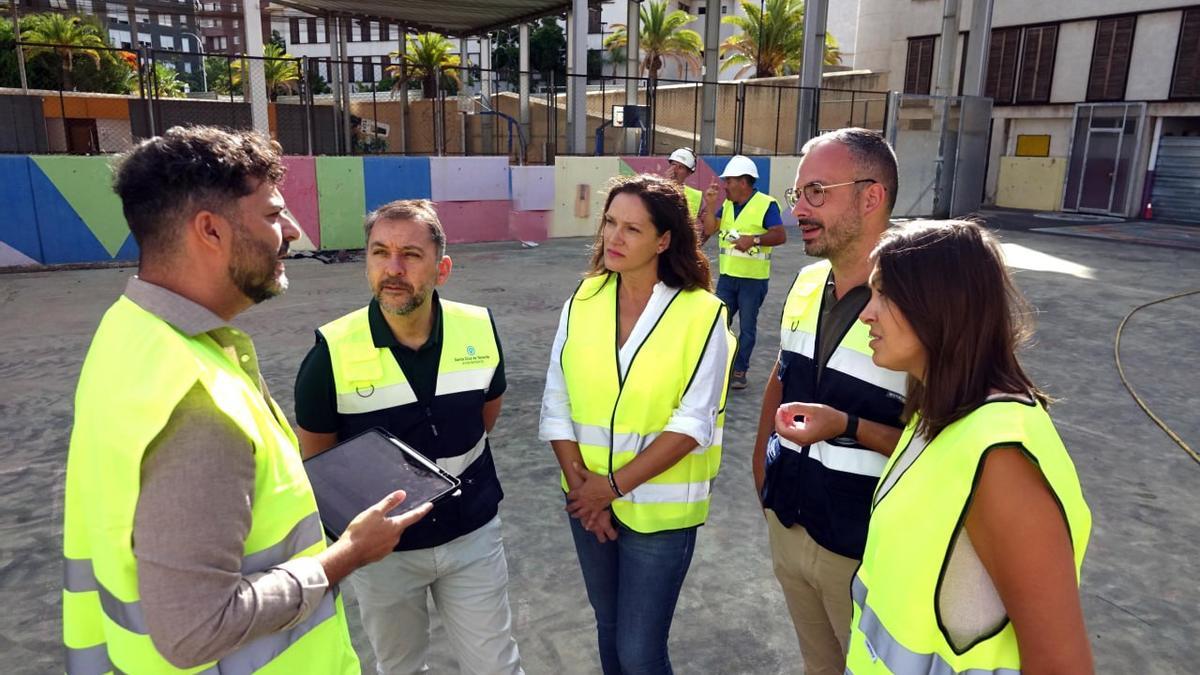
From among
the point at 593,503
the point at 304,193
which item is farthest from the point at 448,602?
the point at 304,193

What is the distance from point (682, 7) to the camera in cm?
5231

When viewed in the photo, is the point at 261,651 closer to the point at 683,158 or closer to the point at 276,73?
the point at 683,158

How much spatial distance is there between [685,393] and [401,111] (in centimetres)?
1818

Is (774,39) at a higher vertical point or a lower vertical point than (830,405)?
higher

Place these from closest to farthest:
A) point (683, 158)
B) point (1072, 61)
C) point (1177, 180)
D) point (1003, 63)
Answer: point (683, 158) < point (1177, 180) < point (1072, 61) < point (1003, 63)

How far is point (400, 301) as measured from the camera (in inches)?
89.7

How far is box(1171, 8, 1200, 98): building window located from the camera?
809 inches

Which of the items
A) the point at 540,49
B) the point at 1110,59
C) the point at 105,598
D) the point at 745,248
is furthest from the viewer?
the point at 540,49

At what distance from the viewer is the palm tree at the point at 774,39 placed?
3178 centimetres

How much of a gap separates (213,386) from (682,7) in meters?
56.3

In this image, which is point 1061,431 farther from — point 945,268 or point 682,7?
point 682,7

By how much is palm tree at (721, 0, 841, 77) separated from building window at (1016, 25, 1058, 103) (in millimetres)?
8417

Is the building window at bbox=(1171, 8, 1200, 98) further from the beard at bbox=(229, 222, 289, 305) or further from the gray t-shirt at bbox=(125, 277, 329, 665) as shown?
the gray t-shirt at bbox=(125, 277, 329, 665)

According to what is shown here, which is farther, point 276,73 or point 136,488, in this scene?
point 276,73
